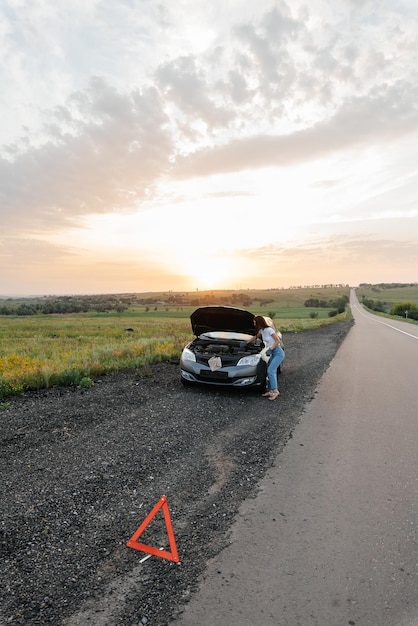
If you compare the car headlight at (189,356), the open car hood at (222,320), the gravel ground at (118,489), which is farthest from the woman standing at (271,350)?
the car headlight at (189,356)

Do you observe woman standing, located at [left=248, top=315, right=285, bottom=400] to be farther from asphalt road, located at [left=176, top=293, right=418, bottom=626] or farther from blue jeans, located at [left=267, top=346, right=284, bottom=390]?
asphalt road, located at [left=176, top=293, right=418, bottom=626]

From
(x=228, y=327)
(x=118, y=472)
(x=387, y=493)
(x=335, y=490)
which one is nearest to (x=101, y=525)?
(x=118, y=472)

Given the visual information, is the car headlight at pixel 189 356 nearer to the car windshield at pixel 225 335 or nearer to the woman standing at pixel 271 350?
the car windshield at pixel 225 335

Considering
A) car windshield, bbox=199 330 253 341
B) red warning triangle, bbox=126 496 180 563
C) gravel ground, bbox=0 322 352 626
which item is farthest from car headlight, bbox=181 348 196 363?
red warning triangle, bbox=126 496 180 563

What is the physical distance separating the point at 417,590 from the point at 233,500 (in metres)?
1.74

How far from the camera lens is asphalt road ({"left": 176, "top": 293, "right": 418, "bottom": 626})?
2531mm

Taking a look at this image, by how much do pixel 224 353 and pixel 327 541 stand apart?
531 cm

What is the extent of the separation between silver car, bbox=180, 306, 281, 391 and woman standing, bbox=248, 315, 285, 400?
0.50 feet

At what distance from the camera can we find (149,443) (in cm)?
536

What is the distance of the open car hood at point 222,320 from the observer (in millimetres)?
9344

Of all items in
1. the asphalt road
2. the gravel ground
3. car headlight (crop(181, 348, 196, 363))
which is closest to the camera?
the asphalt road

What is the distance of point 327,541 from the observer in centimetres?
326

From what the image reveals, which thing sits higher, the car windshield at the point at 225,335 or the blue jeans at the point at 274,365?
the car windshield at the point at 225,335

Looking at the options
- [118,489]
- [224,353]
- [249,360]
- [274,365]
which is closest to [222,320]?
[224,353]
